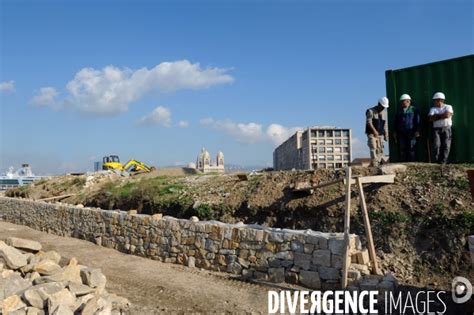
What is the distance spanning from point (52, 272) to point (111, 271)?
1837mm

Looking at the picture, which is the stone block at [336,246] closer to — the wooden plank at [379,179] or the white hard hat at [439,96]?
the wooden plank at [379,179]

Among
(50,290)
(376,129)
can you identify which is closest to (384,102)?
(376,129)

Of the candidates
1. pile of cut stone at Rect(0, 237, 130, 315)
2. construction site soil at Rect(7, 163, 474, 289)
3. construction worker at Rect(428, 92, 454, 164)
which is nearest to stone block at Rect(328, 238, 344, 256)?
construction site soil at Rect(7, 163, 474, 289)

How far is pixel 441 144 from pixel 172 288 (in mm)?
6353

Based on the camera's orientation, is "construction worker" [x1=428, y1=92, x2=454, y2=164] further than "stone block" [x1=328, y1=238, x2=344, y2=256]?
Yes

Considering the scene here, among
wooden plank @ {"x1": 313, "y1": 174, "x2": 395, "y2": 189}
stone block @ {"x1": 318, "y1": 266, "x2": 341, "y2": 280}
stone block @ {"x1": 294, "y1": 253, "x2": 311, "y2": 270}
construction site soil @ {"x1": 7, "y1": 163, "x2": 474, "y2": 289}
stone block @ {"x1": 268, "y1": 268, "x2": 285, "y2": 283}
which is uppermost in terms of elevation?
wooden plank @ {"x1": 313, "y1": 174, "x2": 395, "y2": 189}

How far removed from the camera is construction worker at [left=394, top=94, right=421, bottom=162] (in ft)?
30.3

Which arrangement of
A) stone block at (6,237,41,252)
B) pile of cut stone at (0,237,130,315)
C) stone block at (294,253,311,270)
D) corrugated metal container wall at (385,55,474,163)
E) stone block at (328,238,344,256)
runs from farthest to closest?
stone block at (6,237,41,252), corrugated metal container wall at (385,55,474,163), stone block at (294,253,311,270), stone block at (328,238,344,256), pile of cut stone at (0,237,130,315)

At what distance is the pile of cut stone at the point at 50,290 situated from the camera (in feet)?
18.8

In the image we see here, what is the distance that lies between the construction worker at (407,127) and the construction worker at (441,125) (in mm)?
379

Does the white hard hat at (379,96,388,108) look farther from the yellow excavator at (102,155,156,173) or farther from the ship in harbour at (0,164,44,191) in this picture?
the ship in harbour at (0,164,44,191)

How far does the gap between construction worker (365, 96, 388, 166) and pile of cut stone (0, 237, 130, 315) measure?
6.54 m

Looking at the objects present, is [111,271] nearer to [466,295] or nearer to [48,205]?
[466,295]

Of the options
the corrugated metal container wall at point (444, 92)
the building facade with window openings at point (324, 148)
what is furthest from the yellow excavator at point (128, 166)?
the corrugated metal container wall at point (444, 92)
